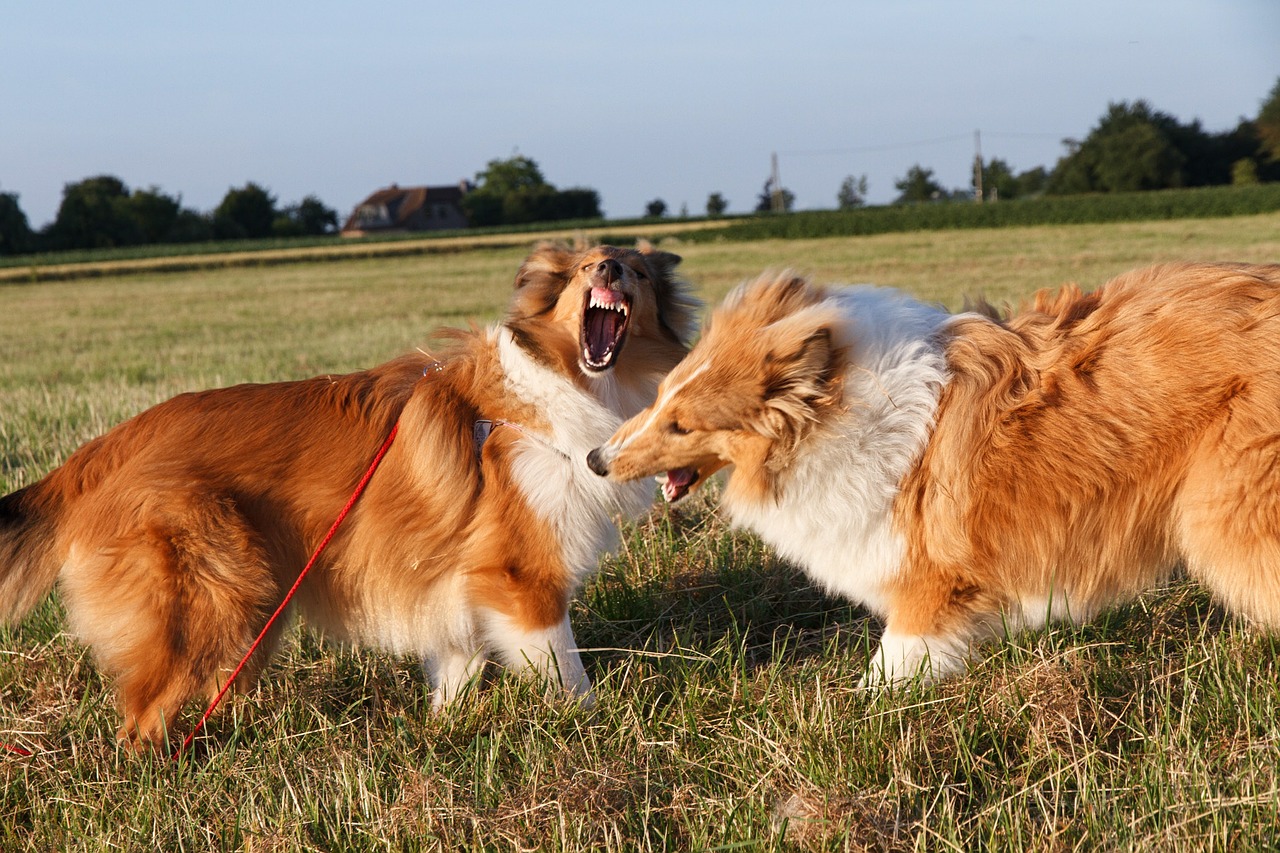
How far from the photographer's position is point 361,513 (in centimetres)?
356

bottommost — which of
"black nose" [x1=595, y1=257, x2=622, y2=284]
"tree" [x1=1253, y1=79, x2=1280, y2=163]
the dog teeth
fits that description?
the dog teeth

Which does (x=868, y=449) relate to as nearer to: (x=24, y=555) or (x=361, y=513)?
(x=361, y=513)

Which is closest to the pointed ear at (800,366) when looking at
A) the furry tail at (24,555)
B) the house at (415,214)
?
the furry tail at (24,555)

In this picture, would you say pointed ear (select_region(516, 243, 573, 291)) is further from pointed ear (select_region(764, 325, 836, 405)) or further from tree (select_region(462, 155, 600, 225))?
tree (select_region(462, 155, 600, 225))

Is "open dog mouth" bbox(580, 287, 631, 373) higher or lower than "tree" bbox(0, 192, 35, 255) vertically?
lower

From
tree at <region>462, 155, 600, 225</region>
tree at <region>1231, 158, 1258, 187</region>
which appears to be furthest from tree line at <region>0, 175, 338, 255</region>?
tree at <region>1231, 158, 1258, 187</region>

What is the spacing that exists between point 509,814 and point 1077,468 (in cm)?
194

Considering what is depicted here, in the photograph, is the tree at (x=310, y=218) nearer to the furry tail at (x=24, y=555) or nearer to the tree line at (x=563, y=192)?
the tree line at (x=563, y=192)

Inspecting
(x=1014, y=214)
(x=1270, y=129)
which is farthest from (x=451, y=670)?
(x=1270, y=129)

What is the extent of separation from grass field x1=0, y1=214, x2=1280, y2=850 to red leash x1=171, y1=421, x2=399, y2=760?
117 millimetres

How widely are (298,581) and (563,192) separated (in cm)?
8572

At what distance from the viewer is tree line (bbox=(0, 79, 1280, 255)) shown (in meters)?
67.1

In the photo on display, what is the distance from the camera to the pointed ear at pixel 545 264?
4008mm

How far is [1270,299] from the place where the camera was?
3031 millimetres
